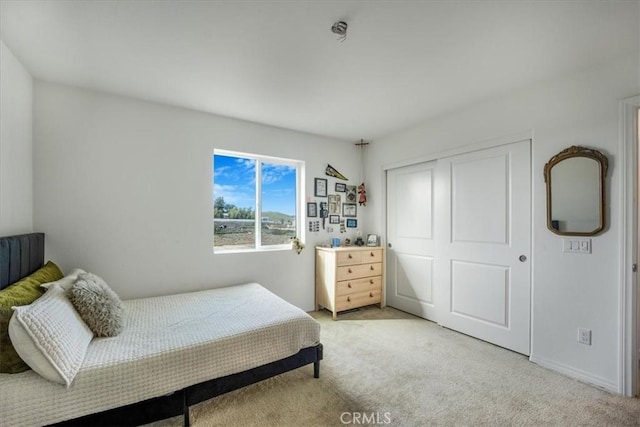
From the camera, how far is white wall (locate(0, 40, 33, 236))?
184 cm

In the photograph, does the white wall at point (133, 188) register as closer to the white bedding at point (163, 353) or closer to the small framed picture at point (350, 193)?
the white bedding at point (163, 353)

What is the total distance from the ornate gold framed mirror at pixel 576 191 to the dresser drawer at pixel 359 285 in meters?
2.03

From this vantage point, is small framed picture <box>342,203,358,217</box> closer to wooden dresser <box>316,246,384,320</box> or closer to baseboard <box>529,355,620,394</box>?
wooden dresser <box>316,246,384,320</box>

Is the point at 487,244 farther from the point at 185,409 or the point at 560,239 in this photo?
the point at 185,409

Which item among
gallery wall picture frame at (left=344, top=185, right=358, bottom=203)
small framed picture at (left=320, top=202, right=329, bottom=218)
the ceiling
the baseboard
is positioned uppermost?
the ceiling

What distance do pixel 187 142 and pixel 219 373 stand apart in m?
2.25

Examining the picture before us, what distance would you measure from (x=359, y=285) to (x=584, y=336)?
2131 millimetres

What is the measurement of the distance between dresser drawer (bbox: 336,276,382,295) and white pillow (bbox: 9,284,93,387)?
2.51 m

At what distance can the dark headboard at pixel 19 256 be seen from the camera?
163cm

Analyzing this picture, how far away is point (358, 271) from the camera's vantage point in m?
3.59

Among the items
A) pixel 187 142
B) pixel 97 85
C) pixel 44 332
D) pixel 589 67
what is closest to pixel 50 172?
pixel 97 85

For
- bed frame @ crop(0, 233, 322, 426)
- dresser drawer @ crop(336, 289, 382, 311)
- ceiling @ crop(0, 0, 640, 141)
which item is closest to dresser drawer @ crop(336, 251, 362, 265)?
dresser drawer @ crop(336, 289, 382, 311)

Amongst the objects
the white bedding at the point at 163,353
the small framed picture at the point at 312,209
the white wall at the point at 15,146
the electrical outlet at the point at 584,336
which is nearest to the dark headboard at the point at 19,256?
the white wall at the point at 15,146

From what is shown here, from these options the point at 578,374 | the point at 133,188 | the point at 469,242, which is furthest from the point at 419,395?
the point at 133,188
